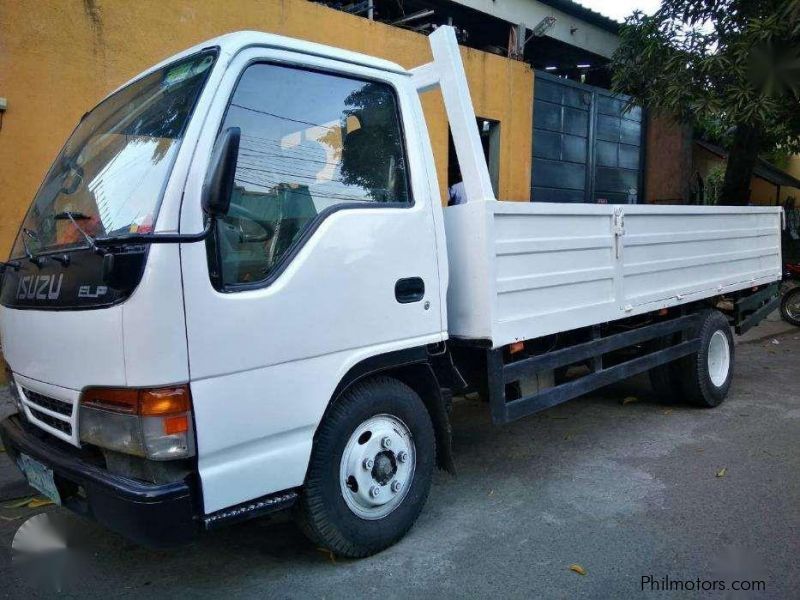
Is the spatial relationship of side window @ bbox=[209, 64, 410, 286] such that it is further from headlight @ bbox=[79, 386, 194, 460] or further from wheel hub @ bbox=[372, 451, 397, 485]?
wheel hub @ bbox=[372, 451, 397, 485]

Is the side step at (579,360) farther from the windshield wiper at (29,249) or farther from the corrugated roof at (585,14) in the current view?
the corrugated roof at (585,14)

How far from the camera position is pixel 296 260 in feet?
8.27

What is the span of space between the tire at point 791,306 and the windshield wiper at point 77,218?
1030cm

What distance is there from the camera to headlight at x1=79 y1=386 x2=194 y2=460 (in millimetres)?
2166

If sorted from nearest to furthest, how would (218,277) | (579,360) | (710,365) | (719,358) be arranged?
1. (218,277)
2. (579,360)
3. (710,365)
4. (719,358)

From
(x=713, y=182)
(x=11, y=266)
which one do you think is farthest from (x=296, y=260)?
(x=713, y=182)

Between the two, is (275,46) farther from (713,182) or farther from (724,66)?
(713,182)

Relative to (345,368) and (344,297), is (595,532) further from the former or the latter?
(344,297)

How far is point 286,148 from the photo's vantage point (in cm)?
262

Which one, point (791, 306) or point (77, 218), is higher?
point (77, 218)

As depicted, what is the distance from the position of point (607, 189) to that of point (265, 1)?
764 centimetres

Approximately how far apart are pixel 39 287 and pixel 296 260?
107 cm

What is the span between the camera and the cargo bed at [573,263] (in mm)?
3182

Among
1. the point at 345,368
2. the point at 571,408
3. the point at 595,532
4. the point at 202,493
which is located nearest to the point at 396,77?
the point at 345,368
